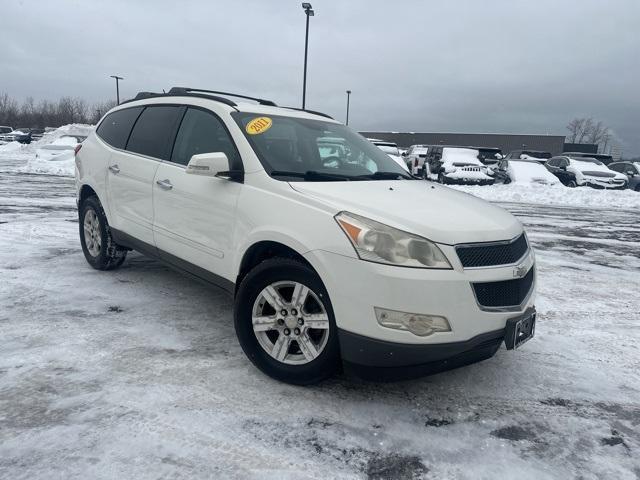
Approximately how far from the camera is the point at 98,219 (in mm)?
5305

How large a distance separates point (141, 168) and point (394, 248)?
2.78 m

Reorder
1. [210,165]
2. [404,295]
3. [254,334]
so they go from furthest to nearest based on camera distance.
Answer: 1. [210,165]
2. [254,334]
3. [404,295]

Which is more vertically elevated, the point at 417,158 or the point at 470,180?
the point at 417,158

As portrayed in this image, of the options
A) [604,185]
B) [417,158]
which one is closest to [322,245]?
[417,158]

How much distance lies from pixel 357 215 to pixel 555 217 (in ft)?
36.6

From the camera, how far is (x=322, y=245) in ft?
9.29

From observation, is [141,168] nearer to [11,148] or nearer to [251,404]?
[251,404]

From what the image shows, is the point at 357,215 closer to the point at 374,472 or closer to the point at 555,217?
the point at 374,472

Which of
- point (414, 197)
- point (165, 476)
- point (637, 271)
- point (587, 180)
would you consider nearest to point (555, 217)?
point (637, 271)

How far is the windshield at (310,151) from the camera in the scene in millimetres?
3551

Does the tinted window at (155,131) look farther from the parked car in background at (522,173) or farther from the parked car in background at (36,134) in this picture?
the parked car in background at (36,134)

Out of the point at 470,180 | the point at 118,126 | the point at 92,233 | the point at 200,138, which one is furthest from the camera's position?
the point at 470,180

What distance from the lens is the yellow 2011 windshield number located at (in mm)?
3751

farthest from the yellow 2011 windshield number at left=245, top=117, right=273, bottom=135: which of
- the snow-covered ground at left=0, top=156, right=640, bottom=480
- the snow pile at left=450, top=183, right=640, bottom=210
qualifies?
the snow pile at left=450, top=183, right=640, bottom=210
